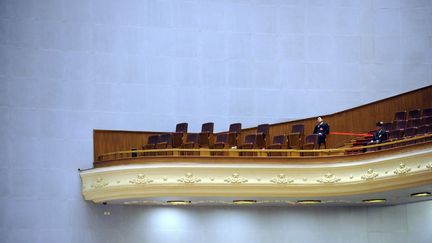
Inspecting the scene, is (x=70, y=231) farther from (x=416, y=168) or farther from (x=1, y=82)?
(x=416, y=168)

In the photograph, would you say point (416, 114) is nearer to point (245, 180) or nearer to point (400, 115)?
point (400, 115)

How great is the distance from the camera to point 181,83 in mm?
13711

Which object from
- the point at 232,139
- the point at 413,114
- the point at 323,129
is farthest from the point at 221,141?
the point at 413,114

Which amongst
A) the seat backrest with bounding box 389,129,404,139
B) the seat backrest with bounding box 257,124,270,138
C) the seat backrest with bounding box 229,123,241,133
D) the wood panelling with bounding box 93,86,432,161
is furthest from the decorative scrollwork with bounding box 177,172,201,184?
the seat backrest with bounding box 389,129,404,139

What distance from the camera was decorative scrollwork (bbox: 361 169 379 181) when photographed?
1078cm

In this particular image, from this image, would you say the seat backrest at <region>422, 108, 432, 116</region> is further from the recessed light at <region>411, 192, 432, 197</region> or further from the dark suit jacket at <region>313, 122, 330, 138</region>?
the dark suit jacket at <region>313, 122, 330, 138</region>

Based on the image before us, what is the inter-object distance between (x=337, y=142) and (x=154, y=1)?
13.9 feet

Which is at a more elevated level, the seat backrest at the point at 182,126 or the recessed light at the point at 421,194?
the seat backrest at the point at 182,126

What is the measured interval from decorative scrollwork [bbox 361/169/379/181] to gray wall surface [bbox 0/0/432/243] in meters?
2.93

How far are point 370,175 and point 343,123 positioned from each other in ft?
9.95

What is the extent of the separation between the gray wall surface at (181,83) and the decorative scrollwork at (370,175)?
2928 millimetres

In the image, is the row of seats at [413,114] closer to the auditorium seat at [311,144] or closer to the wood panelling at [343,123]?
the wood panelling at [343,123]

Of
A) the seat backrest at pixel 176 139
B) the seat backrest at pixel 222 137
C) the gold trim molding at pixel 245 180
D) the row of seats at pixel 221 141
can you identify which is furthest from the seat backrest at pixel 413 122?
the seat backrest at pixel 176 139

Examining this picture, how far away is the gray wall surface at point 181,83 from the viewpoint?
42.1ft
